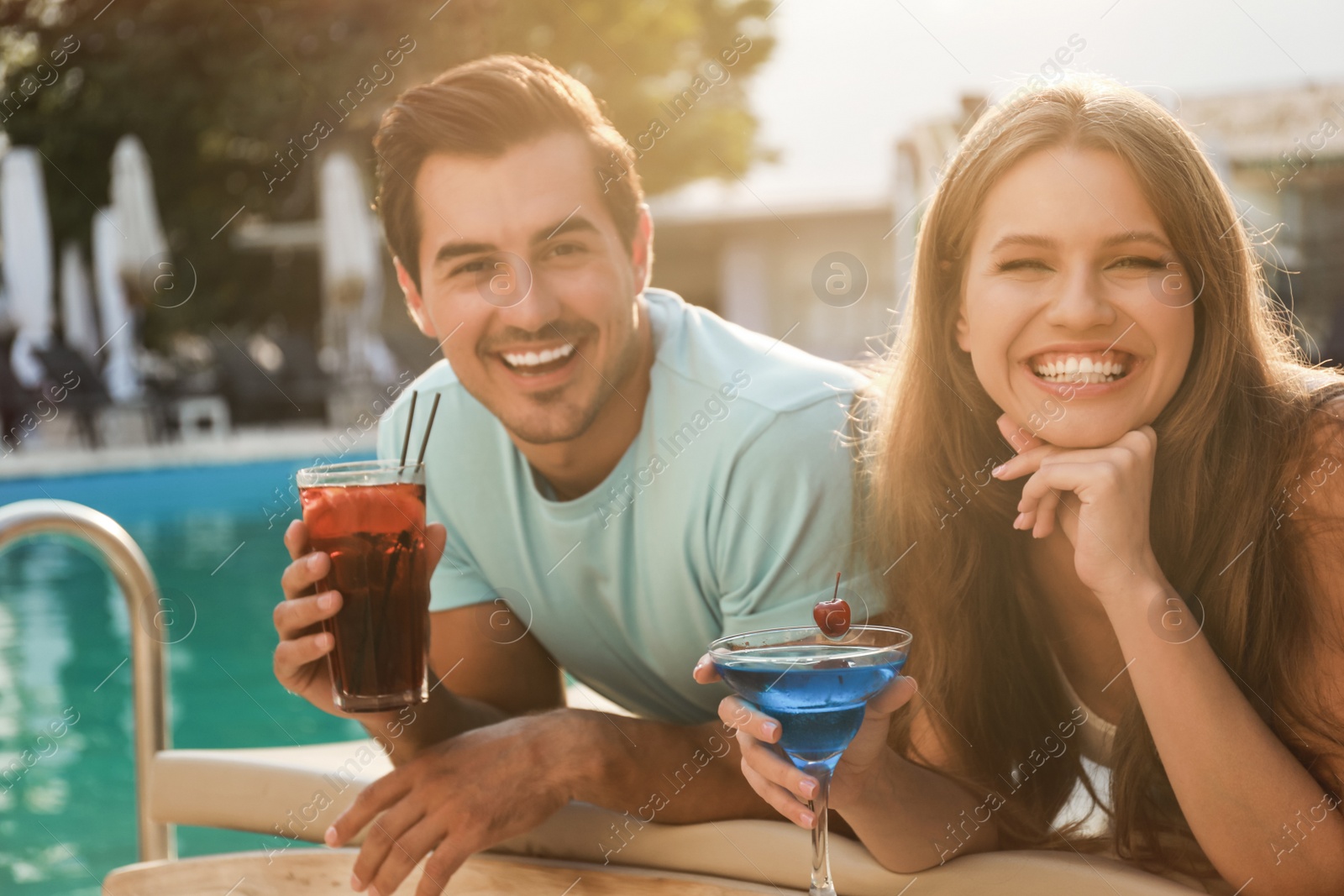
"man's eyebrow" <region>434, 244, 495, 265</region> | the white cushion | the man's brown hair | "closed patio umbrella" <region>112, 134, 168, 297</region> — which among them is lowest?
the white cushion

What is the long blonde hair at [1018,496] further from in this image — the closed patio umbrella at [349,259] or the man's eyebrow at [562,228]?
the closed patio umbrella at [349,259]

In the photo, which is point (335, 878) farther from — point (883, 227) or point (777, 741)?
point (883, 227)

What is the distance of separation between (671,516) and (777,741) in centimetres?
106

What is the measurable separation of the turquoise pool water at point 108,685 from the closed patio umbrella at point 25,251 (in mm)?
3100

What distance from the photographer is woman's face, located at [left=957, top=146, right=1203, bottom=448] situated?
1.84m

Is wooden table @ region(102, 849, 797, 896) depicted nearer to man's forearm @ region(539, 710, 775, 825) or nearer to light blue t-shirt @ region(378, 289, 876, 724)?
man's forearm @ region(539, 710, 775, 825)

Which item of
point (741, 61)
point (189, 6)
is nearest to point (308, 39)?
point (189, 6)

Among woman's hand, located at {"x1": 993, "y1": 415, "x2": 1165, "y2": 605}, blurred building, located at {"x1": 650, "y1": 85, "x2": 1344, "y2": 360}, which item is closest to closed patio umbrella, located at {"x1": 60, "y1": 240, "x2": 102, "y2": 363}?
blurred building, located at {"x1": 650, "y1": 85, "x2": 1344, "y2": 360}

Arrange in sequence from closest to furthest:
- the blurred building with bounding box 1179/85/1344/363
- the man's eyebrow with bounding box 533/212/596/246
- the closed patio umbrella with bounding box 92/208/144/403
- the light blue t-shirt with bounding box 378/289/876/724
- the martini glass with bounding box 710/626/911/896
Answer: the martini glass with bounding box 710/626/911/896 → the light blue t-shirt with bounding box 378/289/876/724 → the man's eyebrow with bounding box 533/212/596/246 → the blurred building with bounding box 1179/85/1344/363 → the closed patio umbrella with bounding box 92/208/144/403

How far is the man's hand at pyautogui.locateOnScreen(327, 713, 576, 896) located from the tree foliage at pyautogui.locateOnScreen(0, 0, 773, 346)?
13.7 metres

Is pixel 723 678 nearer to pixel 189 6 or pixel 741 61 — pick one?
pixel 189 6

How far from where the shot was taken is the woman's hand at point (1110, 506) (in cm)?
168

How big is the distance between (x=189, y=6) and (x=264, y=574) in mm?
11582

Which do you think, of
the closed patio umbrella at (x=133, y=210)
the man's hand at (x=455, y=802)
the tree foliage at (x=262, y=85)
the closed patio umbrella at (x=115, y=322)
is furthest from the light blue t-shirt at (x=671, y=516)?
the tree foliage at (x=262, y=85)
